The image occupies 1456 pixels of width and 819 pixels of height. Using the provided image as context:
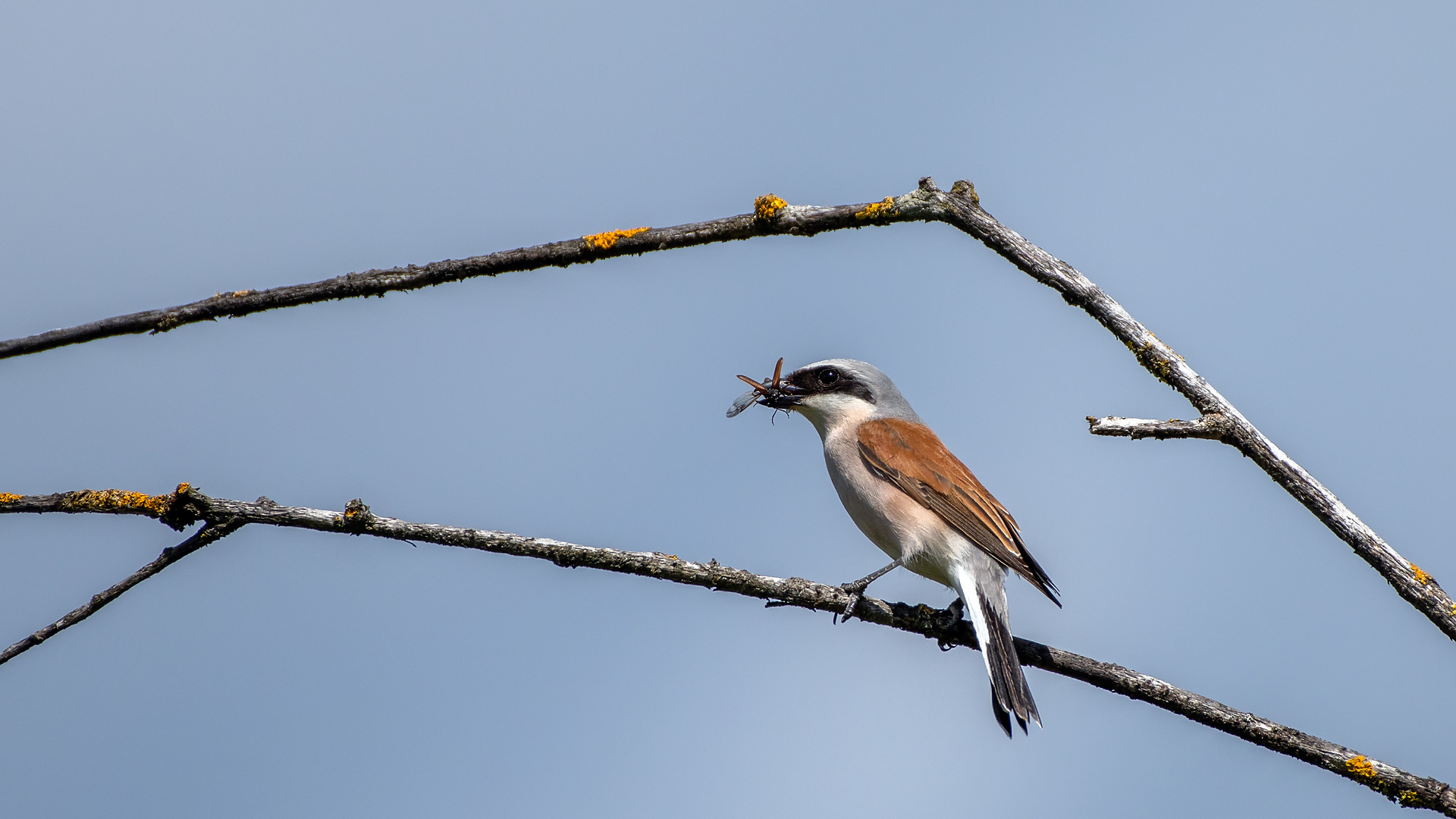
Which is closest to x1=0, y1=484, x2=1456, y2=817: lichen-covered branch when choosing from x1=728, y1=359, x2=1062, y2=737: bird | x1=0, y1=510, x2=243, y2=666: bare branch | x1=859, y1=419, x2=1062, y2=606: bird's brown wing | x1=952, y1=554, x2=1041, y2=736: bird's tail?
x1=0, y1=510, x2=243, y2=666: bare branch

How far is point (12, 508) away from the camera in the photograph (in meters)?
3.30

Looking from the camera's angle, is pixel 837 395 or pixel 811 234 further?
pixel 837 395

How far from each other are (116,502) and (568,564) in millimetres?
1607

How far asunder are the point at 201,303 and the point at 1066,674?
3.55 m

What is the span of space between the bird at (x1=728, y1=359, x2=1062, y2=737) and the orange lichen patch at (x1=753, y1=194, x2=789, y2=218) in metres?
2.53

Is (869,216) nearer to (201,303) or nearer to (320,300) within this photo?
(320,300)

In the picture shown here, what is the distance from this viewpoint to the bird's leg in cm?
455

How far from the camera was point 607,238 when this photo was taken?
10.9ft

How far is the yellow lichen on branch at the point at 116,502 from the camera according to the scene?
3471mm

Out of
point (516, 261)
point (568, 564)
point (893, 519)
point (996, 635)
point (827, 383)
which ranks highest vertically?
point (516, 261)

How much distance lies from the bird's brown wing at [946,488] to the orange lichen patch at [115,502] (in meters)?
4.23

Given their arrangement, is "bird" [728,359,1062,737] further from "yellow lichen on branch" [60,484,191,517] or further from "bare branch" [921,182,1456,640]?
"yellow lichen on branch" [60,484,191,517]

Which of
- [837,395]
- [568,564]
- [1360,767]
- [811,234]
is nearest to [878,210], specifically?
[811,234]

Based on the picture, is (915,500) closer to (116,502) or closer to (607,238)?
(607,238)
